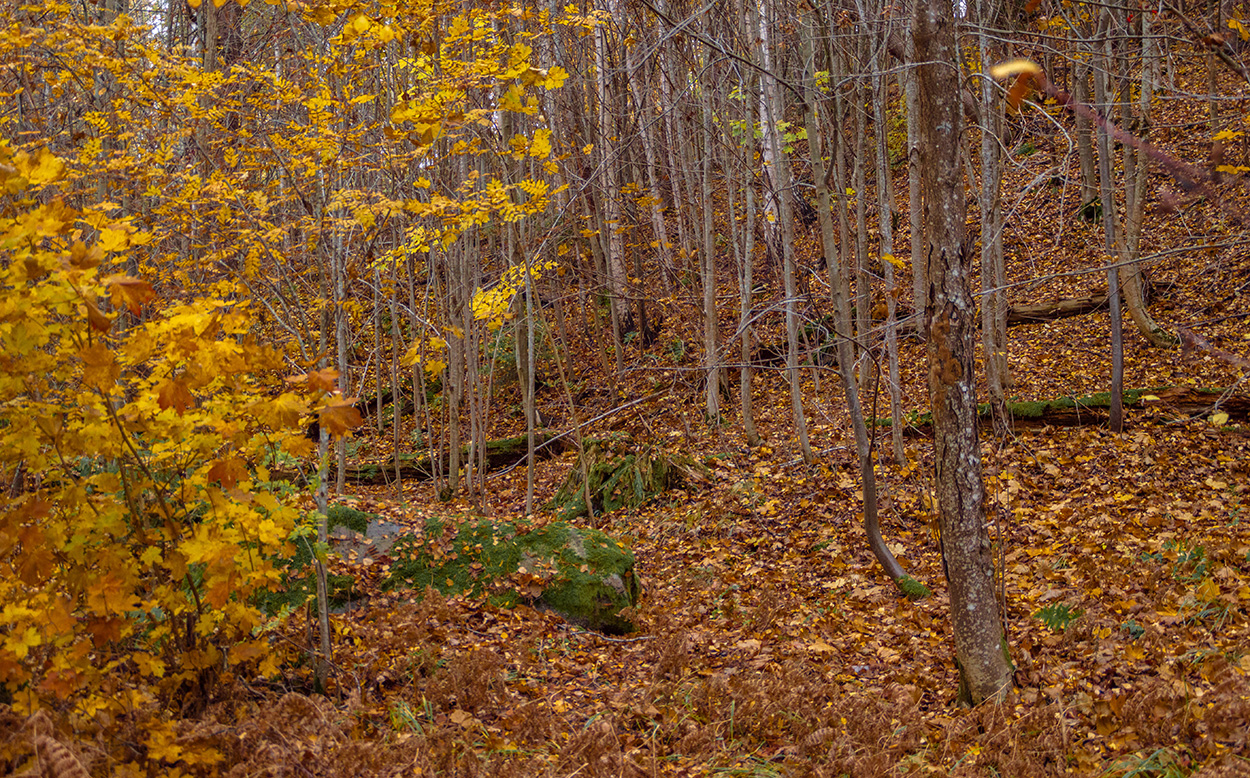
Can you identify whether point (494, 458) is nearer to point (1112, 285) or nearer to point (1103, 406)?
point (1103, 406)

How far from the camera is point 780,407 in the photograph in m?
11.5

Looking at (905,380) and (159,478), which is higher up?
(159,478)

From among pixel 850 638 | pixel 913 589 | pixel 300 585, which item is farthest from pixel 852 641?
pixel 300 585

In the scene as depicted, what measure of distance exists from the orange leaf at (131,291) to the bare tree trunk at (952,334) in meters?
3.30

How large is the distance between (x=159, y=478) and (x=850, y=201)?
1392 centimetres

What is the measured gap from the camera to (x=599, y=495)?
9.47 meters

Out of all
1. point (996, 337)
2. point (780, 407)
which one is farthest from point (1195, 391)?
point (780, 407)

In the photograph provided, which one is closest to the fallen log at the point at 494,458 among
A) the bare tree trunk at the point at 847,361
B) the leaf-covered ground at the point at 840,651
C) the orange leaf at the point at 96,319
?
the leaf-covered ground at the point at 840,651

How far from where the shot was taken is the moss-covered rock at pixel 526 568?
18.7 ft

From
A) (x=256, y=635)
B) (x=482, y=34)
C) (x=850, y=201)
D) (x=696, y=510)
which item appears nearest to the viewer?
(x=256, y=635)

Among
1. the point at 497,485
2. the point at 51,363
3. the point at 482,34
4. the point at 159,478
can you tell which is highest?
the point at 482,34

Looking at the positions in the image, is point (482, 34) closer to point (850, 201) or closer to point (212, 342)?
point (212, 342)

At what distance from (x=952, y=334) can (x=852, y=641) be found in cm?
253

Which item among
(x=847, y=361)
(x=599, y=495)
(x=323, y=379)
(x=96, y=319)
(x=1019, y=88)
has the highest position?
(x=1019, y=88)
